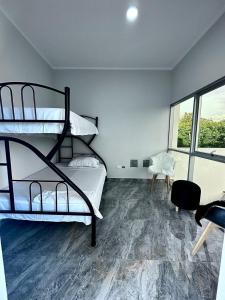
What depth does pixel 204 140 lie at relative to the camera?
2.64 meters

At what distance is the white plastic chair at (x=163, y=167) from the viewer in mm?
3330

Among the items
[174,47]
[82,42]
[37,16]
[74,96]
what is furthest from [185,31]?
[74,96]

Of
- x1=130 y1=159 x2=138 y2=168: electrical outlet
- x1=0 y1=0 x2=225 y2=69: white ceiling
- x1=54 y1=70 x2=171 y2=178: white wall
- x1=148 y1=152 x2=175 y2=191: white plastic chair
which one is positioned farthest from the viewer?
x1=130 y1=159 x2=138 y2=168: electrical outlet

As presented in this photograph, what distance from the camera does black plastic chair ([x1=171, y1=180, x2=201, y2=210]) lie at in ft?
7.52

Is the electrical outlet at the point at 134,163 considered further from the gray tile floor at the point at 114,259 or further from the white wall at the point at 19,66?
the white wall at the point at 19,66

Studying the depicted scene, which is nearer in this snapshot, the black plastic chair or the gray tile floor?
the gray tile floor

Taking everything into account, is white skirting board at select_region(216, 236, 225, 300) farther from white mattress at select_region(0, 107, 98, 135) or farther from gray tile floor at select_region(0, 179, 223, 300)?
white mattress at select_region(0, 107, 98, 135)

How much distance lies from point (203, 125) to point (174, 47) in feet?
4.75

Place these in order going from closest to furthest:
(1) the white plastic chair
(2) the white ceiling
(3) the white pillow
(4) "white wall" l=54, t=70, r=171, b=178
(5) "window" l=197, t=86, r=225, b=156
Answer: (2) the white ceiling → (5) "window" l=197, t=86, r=225, b=156 → (1) the white plastic chair → (3) the white pillow → (4) "white wall" l=54, t=70, r=171, b=178

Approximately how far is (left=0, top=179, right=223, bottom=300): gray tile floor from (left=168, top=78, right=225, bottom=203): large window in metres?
0.62

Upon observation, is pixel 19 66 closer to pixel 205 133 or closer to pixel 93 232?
pixel 93 232

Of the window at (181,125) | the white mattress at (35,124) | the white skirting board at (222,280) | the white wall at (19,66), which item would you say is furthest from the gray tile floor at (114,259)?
the window at (181,125)

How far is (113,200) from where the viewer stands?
3.02 m

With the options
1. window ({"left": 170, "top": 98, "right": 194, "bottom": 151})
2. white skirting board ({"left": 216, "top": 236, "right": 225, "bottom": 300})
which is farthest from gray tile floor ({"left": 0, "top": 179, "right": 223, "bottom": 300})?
window ({"left": 170, "top": 98, "right": 194, "bottom": 151})
